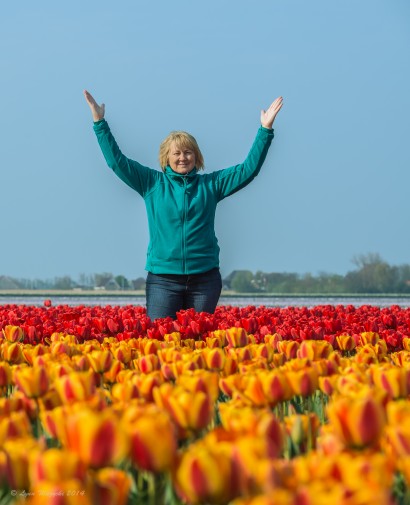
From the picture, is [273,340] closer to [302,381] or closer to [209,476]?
[302,381]

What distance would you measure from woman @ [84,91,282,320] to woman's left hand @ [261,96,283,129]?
0.18 ft

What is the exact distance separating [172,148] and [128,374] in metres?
4.67

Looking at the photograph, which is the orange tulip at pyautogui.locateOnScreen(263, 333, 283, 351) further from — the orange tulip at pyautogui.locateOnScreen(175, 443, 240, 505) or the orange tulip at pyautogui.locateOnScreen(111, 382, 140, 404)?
the orange tulip at pyautogui.locateOnScreen(175, 443, 240, 505)

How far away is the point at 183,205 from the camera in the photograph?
302 inches

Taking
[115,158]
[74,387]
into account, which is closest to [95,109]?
[115,158]

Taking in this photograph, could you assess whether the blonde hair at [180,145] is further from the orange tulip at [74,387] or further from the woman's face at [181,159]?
the orange tulip at [74,387]

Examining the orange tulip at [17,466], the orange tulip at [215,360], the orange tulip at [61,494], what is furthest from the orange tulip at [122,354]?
the orange tulip at [61,494]

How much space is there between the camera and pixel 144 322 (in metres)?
6.33

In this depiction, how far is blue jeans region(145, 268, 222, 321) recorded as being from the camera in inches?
298

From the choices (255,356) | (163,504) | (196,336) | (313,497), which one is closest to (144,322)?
(196,336)

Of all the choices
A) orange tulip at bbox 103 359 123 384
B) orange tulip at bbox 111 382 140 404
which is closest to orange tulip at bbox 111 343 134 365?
orange tulip at bbox 103 359 123 384

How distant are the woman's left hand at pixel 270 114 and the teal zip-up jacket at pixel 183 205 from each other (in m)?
0.23

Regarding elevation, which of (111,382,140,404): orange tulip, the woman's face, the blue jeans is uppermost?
the woman's face

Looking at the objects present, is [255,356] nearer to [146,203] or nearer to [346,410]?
[346,410]
